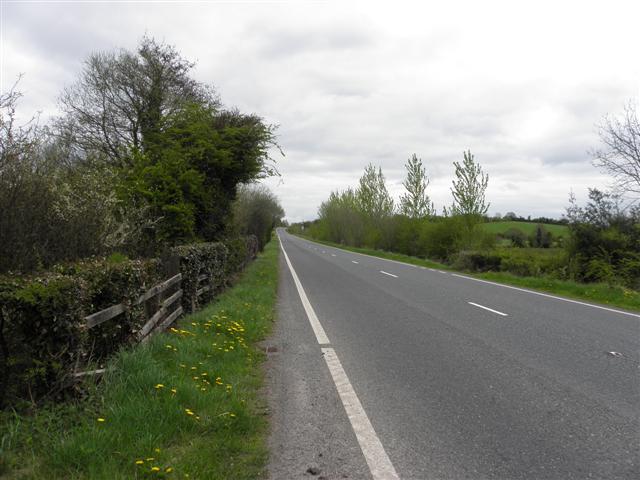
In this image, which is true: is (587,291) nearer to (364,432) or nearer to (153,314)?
(153,314)

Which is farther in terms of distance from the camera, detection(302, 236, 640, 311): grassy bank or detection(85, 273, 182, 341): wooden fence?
detection(302, 236, 640, 311): grassy bank

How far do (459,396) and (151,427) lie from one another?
3.15m

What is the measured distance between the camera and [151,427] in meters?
4.07

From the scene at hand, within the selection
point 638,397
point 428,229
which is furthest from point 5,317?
point 428,229

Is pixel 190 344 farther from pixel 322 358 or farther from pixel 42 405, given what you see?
pixel 42 405

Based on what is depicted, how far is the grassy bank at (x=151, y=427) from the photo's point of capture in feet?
11.5

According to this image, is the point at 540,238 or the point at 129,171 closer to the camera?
the point at 129,171

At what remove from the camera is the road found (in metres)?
3.82

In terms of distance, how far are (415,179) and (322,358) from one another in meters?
42.8

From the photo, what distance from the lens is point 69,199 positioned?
8.74 meters

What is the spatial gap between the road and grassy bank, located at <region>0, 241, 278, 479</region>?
1.12 ft

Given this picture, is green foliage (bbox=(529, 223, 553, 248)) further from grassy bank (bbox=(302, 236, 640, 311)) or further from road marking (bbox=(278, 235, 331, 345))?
road marking (bbox=(278, 235, 331, 345))

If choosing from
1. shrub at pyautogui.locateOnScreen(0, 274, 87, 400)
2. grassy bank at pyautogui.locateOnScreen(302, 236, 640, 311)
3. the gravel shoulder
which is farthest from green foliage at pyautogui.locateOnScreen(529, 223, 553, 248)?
shrub at pyautogui.locateOnScreen(0, 274, 87, 400)

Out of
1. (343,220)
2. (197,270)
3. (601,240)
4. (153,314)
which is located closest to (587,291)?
(601,240)
